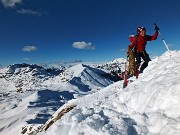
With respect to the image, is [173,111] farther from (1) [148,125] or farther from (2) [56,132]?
(2) [56,132]

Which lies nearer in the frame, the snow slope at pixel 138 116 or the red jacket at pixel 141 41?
the snow slope at pixel 138 116

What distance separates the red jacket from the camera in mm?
17859

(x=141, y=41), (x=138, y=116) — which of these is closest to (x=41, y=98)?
(x=141, y=41)

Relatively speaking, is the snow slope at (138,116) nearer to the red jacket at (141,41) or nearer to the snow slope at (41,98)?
the red jacket at (141,41)

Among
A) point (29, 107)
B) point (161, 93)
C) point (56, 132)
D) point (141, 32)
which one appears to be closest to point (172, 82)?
point (161, 93)

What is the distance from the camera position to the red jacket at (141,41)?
1786 centimetres

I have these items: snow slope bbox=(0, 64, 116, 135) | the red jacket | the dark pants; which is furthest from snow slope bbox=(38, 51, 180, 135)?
snow slope bbox=(0, 64, 116, 135)

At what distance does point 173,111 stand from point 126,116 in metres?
1.97

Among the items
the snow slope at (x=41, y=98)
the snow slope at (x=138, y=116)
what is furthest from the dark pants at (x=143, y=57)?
the snow slope at (x=41, y=98)

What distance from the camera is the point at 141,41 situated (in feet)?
59.0

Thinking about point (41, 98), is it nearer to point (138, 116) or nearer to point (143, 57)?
point (143, 57)

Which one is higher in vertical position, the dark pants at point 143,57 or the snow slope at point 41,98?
the snow slope at point 41,98

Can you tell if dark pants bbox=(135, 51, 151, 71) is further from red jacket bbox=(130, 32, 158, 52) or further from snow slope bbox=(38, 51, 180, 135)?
snow slope bbox=(38, 51, 180, 135)

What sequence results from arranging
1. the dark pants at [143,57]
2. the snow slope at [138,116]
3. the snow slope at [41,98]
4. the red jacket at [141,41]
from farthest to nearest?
the snow slope at [41,98]
the dark pants at [143,57]
the red jacket at [141,41]
the snow slope at [138,116]
